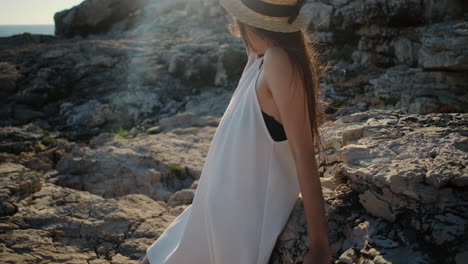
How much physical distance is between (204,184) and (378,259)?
871mm

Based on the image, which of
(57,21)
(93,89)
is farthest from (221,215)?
(57,21)

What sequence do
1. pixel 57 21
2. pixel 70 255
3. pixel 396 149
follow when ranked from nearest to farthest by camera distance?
pixel 396 149
pixel 70 255
pixel 57 21

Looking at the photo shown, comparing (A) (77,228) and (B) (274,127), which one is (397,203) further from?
(A) (77,228)

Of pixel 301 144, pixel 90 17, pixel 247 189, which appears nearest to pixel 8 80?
pixel 90 17

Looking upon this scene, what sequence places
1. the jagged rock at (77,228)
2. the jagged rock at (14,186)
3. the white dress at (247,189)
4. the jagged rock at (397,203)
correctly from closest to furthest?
the jagged rock at (397,203)
the white dress at (247,189)
the jagged rock at (77,228)
the jagged rock at (14,186)

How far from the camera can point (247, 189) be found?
1.63 m

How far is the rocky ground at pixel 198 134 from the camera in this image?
1.51m

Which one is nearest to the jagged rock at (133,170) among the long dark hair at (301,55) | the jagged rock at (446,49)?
the long dark hair at (301,55)

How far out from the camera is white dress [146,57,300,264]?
1.60 metres

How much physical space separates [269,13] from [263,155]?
2.12ft

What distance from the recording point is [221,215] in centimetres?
162

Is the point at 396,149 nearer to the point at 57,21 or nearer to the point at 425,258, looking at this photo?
the point at 425,258

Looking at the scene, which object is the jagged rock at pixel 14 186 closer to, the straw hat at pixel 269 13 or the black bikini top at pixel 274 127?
the black bikini top at pixel 274 127

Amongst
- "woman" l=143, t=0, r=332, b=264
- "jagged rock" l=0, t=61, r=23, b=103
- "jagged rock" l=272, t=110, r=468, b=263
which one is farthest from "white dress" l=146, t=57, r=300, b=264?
"jagged rock" l=0, t=61, r=23, b=103
